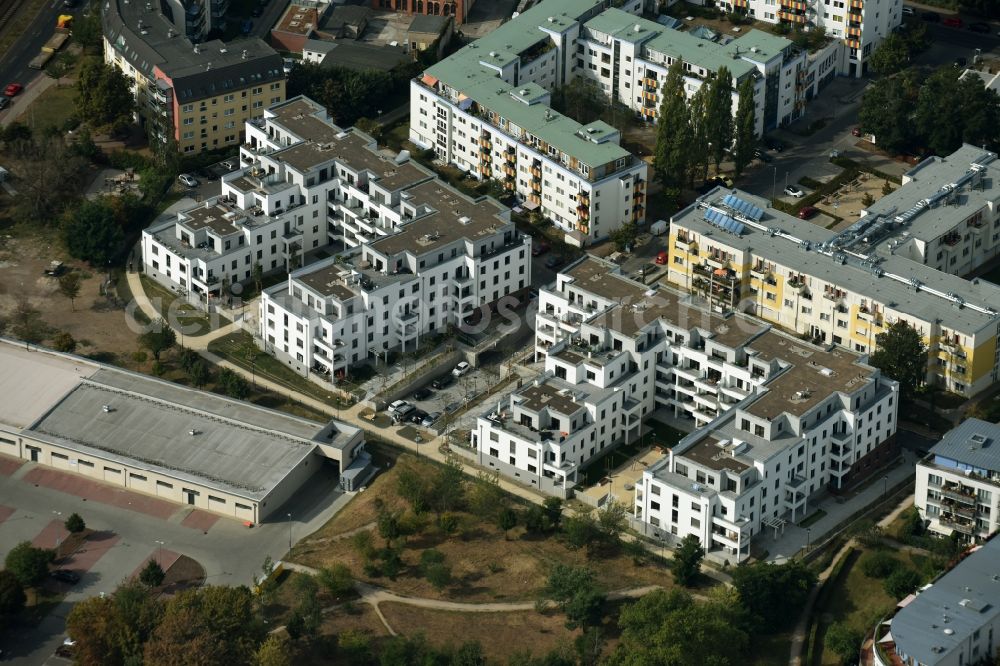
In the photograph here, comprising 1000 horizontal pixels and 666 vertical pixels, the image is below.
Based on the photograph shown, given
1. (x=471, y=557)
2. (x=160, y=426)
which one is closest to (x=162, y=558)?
(x=160, y=426)

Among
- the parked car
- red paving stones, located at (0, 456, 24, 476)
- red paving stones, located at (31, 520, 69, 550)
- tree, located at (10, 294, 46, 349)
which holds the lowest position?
red paving stones, located at (31, 520, 69, 550)

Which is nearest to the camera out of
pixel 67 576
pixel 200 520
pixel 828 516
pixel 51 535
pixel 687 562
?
pixel 687 562

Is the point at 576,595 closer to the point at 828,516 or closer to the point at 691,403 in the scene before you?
the point at 828,516

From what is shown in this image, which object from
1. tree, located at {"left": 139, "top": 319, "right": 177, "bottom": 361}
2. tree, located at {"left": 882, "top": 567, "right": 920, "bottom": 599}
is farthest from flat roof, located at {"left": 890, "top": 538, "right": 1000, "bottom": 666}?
tree, located at {"left": 139, "top": 319, "right": 177, "bottom": 361}

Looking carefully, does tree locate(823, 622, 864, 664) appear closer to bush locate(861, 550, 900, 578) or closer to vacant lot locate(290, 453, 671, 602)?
bush locate(861, 550, 900, 578)

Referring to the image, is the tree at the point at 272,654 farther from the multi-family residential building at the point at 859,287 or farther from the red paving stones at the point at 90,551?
the multi-family residential building at the point at 859,287

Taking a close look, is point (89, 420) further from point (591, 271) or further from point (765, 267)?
point (765, 267)

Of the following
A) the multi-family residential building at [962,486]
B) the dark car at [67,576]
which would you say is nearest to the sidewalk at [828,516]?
the multi-family residential building at [962,486]
